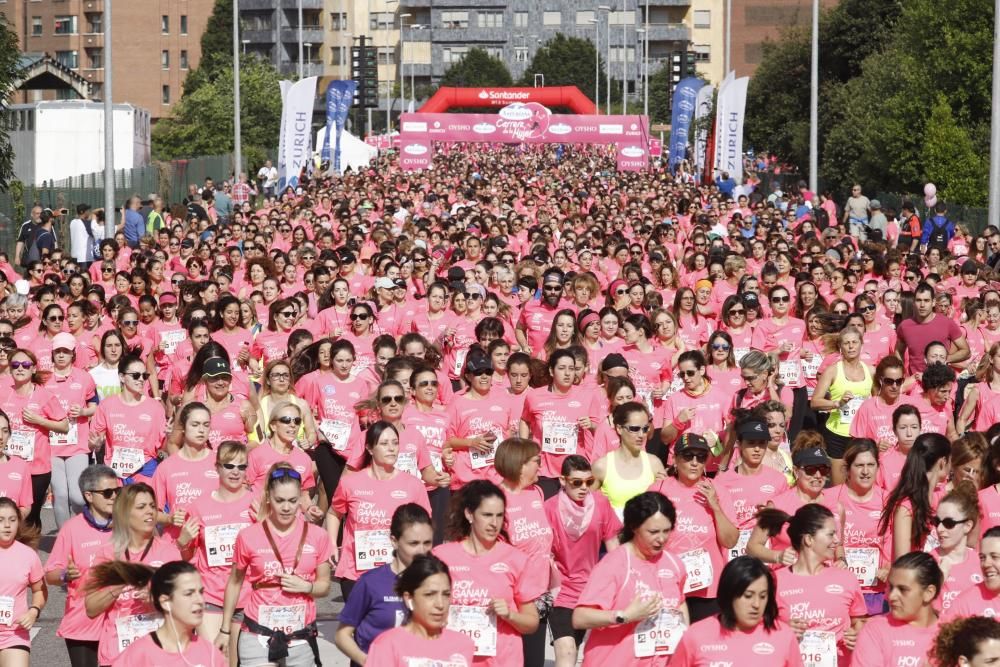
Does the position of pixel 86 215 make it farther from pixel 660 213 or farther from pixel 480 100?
pixel 480 100

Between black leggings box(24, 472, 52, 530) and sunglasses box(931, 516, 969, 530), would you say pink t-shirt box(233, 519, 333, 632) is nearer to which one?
sunglasses box(931, 516, 969, 530)

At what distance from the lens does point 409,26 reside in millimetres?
141375

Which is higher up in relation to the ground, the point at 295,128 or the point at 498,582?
the point at 295,128

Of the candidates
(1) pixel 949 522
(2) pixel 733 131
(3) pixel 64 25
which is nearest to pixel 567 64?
(3) pixel 64 25

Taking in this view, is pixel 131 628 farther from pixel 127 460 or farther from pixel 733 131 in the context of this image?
pixel 733 131

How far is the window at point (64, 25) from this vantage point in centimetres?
10600

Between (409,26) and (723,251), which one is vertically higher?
(409,26)

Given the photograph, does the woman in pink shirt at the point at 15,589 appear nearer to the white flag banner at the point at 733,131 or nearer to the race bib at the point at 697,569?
the race bib at the point at 697,569

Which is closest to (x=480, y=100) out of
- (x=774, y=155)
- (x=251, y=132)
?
(x=251, y=132)

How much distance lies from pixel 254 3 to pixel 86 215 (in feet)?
348

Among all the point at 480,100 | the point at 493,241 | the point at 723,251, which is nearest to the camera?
the point at 723,251

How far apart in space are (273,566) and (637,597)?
5.76 feet

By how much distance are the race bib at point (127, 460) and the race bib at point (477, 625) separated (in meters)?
4.52

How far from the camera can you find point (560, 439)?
440 inches
